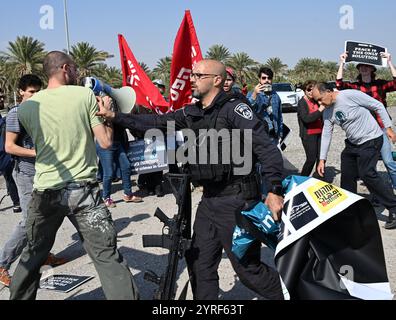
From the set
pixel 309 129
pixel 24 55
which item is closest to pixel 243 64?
pixel 24 55

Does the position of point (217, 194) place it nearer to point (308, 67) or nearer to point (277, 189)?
point (277, 189)

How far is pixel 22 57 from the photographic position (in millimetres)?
39031

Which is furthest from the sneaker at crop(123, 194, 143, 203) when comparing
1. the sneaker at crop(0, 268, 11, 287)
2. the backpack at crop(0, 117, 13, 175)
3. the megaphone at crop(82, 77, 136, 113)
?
the megaphone at crop(82, 77, 136, 113)

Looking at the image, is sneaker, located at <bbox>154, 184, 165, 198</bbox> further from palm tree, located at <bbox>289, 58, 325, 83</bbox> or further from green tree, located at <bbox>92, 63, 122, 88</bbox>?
palm tree, located at <bbox>289, 58, 325, 83</bbox>

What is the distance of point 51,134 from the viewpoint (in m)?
2.91

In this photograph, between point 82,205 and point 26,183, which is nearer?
point 82,205

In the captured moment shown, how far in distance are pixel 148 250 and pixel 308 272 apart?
2.49 m

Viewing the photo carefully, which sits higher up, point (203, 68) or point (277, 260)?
point (203, 68)

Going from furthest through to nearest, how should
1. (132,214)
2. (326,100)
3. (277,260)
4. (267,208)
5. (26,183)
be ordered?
1. (132,214)
2. (326,100)
3. (26,183)
4. (267,208)
5. (277,260)

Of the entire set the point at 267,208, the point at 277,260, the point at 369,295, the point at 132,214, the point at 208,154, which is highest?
the point at 208,154

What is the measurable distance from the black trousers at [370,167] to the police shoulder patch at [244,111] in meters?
2.66

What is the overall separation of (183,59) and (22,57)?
120 ft

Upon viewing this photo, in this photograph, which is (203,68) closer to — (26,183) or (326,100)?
(26,183)

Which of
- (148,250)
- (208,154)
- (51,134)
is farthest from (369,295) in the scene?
(148,250)
